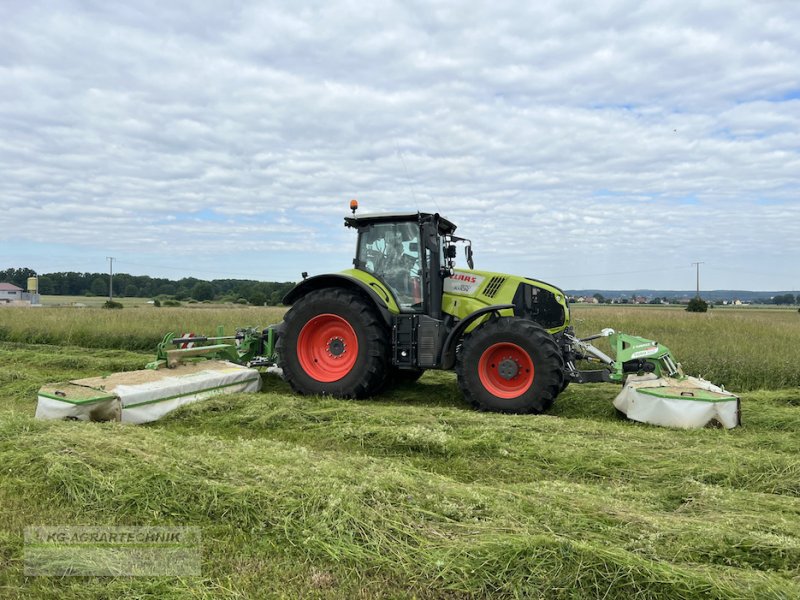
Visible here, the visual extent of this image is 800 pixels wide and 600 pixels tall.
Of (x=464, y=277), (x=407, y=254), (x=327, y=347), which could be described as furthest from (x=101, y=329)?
(x=464, y=277)

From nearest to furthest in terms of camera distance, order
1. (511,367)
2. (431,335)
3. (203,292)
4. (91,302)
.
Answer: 1. (511,367)
2. (431,335)
3. (91,302)
4. (203,292)

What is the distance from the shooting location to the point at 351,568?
279cm

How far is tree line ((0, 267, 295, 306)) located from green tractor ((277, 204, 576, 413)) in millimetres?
42015

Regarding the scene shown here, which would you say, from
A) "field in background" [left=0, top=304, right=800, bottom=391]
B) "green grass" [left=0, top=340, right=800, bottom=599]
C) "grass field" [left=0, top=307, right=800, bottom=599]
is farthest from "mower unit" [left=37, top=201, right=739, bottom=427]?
"field in background" [left=0, top=304, right=800, bottom=391]

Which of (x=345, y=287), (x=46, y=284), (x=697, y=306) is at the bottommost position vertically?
(x=697, y=306)

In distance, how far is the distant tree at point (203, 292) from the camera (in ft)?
176

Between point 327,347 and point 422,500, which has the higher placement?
point 327,347

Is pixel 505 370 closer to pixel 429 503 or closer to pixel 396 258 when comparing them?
pixel 396 258

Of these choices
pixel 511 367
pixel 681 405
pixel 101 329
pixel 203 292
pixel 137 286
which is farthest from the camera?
pixel 137 286

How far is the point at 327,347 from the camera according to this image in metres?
7.50

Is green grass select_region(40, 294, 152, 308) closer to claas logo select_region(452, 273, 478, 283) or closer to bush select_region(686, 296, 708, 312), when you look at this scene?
bush select_region(686, 296, 708, 312)

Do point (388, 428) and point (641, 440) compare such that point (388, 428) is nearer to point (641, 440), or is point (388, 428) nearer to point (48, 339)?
point (641, 440)

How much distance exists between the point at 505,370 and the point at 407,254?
6.34 ft

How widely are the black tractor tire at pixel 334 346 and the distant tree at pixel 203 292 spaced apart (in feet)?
156
